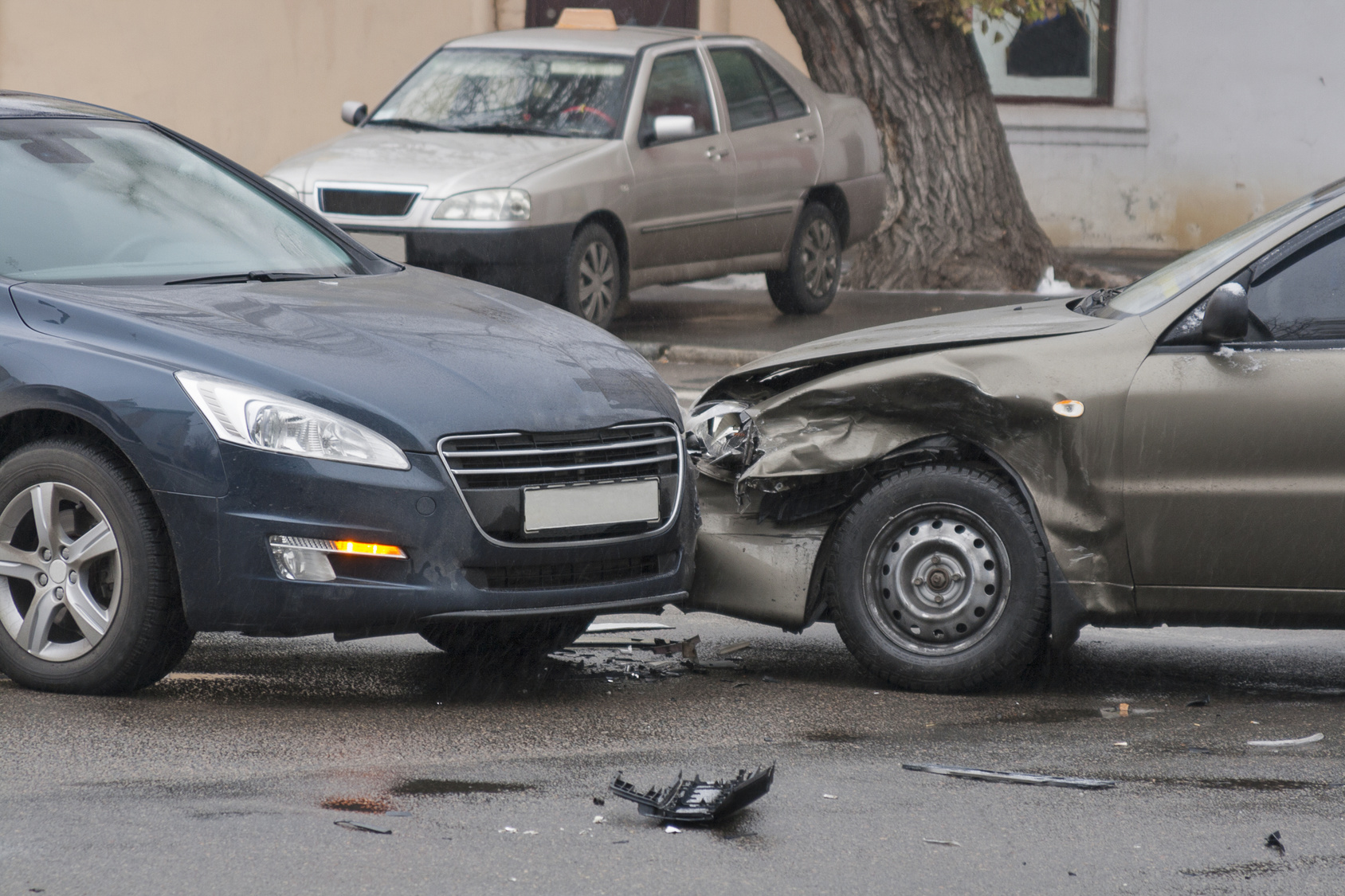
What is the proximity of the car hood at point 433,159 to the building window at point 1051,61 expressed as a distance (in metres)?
7.58

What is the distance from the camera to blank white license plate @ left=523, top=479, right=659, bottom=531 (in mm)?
5312

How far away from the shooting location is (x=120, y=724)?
5172mm

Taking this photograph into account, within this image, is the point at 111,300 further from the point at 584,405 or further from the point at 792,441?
the point at 792,441

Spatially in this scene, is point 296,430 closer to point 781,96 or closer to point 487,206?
point 487,206

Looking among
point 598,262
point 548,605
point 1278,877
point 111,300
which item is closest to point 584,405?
point 548,605

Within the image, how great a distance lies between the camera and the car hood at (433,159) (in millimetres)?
11977

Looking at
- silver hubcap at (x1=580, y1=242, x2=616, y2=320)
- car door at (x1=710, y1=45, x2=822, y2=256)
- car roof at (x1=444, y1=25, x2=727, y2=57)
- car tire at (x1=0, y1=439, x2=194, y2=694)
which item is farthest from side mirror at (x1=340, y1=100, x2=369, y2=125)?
car tire at (x1=0, y1=439, x2=194, y2=694)

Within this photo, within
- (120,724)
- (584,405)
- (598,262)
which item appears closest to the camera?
(120,724)

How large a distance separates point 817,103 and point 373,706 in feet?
31.9

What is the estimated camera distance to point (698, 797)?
4.57 metres

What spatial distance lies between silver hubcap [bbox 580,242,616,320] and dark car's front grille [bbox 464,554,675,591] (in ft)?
22.5

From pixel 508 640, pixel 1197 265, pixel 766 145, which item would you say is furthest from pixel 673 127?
pixel 1197 265

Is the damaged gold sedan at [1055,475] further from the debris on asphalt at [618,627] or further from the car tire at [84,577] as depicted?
the car tire at [84,577]

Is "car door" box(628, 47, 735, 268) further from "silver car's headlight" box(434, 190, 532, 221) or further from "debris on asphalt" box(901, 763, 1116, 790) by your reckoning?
"debris on asphalt" box(901, 763, 1116, 790)
